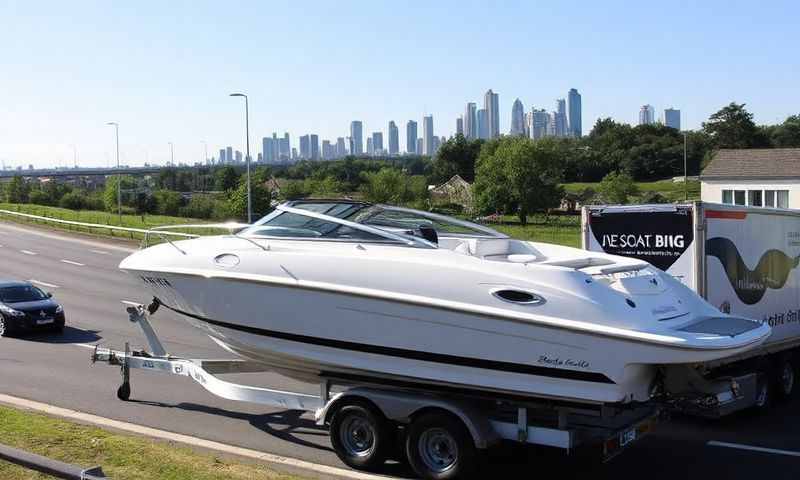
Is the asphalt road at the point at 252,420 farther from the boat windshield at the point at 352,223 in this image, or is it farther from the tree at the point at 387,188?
the tree at the point at 387,188

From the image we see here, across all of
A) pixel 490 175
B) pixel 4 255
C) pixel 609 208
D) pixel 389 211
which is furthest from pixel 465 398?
pixel 490 175

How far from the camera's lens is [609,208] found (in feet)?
39.2

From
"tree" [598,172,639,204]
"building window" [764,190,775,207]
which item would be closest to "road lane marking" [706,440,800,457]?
"building window" [764,190,775,207]

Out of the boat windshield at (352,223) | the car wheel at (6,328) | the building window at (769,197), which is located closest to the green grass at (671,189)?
the building window at (769,197)

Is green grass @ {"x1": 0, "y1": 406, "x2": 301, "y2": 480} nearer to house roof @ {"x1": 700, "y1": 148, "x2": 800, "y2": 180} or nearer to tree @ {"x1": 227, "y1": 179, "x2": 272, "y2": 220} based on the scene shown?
tree @ {"x1": 227, "y1": 179, "x2": 272, "y2": 220}

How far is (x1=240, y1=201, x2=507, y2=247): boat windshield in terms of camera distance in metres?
9.18

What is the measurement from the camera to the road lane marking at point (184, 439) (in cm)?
860

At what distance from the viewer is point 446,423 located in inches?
316

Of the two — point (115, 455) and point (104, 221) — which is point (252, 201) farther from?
point (115, 455)

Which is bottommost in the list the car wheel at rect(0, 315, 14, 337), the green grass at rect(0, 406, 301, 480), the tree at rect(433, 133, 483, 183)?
the car wheel at rect(0, 315, 14, 337)

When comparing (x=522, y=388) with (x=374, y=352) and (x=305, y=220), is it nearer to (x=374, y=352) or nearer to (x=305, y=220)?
(x=374, y=352)

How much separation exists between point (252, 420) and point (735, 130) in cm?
12169

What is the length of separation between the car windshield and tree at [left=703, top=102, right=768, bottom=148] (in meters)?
116

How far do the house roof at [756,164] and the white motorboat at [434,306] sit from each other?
47.9 metres
